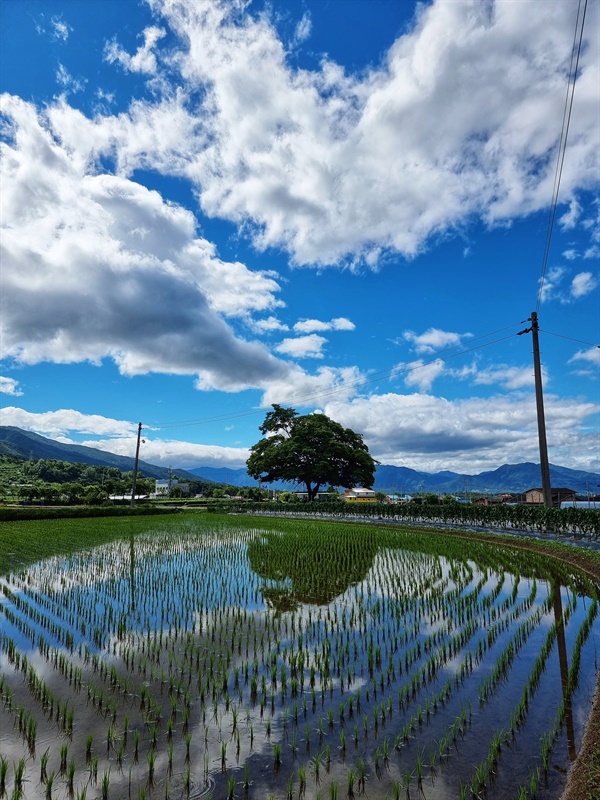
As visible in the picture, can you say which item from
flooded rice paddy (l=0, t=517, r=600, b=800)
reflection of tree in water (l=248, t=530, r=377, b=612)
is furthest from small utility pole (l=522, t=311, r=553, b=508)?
flooded rice paddy (l=0, t=517, r=600, b=800)

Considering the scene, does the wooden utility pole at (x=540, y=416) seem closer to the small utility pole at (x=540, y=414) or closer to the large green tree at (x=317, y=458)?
the small utility pole at (x=540, y=414)

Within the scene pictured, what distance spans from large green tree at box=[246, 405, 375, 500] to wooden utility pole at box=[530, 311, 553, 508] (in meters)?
31.8

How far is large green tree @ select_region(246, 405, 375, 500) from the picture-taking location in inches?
2189

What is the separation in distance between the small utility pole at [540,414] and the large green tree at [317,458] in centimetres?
3175

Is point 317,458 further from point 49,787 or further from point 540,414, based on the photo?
point 49,787

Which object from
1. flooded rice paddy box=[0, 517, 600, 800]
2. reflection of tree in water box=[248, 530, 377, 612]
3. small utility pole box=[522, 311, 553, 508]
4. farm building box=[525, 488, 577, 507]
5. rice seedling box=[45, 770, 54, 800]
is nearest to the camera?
rice seedling box=[45, 770, 54, 800]

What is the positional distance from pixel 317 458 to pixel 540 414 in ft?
113

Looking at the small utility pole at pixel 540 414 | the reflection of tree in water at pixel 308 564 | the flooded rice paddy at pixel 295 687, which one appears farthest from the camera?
the small utility pole at pixel 540 414

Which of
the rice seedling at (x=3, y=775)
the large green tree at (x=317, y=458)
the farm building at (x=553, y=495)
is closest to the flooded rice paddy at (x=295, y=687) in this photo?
the rice seedling at (x=3, y=775)

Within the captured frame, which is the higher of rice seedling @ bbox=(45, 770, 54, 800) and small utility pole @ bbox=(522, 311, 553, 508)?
small utility pole @ bbox=(522, 311, 553, 508)

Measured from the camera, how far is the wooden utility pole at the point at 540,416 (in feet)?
78.6

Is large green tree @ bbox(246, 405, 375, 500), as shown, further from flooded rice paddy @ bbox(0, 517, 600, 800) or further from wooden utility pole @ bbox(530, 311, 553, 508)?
flooded rice paddy @ bbox(0, 517, 600, 800)

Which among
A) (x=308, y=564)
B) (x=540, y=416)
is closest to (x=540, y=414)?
(x=540, y=416)

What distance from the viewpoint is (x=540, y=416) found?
24297mm
